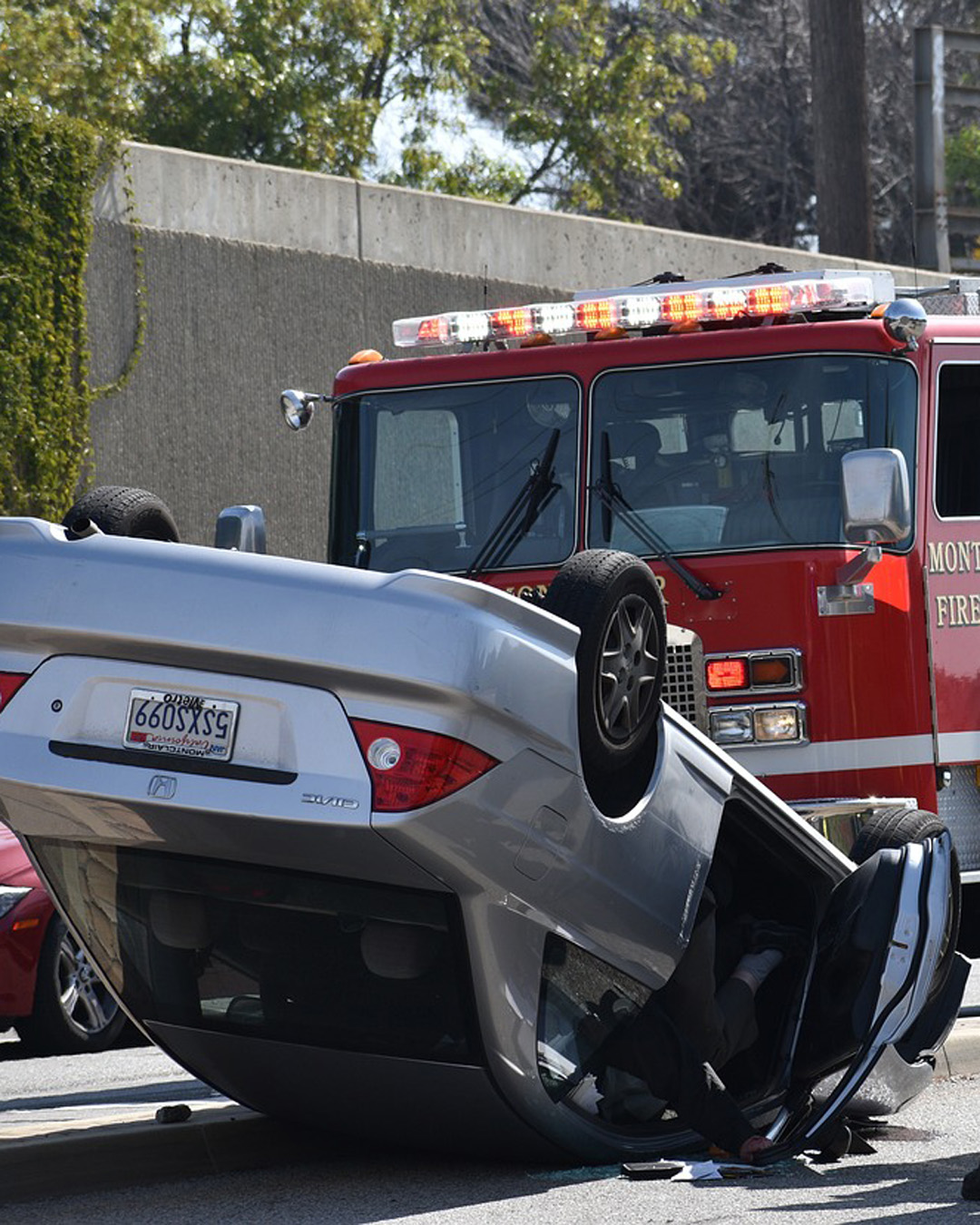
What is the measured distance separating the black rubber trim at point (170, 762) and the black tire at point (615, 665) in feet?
2.55

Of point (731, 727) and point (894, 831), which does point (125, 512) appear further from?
point (731, 727)

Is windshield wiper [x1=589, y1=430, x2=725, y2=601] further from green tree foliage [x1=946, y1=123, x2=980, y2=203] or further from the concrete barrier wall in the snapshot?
green tree foliage [x1=946, y1=123, x2=980, y2=203]

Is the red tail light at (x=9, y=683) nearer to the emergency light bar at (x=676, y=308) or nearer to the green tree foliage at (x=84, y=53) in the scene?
the emergency light bar at (x=676, y=308)

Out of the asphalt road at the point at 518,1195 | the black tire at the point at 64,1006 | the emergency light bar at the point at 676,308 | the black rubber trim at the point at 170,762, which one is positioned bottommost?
the black tire at the point at 64,1006

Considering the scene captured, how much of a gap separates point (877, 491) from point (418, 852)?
11.6 ft

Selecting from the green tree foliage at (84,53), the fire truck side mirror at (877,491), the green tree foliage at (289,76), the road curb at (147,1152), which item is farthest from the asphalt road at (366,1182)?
the green tree foliage at (289,76)

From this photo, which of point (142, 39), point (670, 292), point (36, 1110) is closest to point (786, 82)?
point (142, 39)

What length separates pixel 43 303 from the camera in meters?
15.6

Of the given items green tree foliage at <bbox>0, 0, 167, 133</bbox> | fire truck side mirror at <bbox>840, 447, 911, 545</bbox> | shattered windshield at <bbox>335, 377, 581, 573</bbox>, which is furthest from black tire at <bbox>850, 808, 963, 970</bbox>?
green tree foliage at <bbox>0, 0, 167, 133</bbox>

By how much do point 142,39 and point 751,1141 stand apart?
73.5ft

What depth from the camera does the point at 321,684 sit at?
534cm

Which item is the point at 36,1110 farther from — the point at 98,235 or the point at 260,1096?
the point at 98,235

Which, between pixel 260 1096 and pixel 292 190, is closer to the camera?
pixel 260 1096

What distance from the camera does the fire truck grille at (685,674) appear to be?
8.41 m
